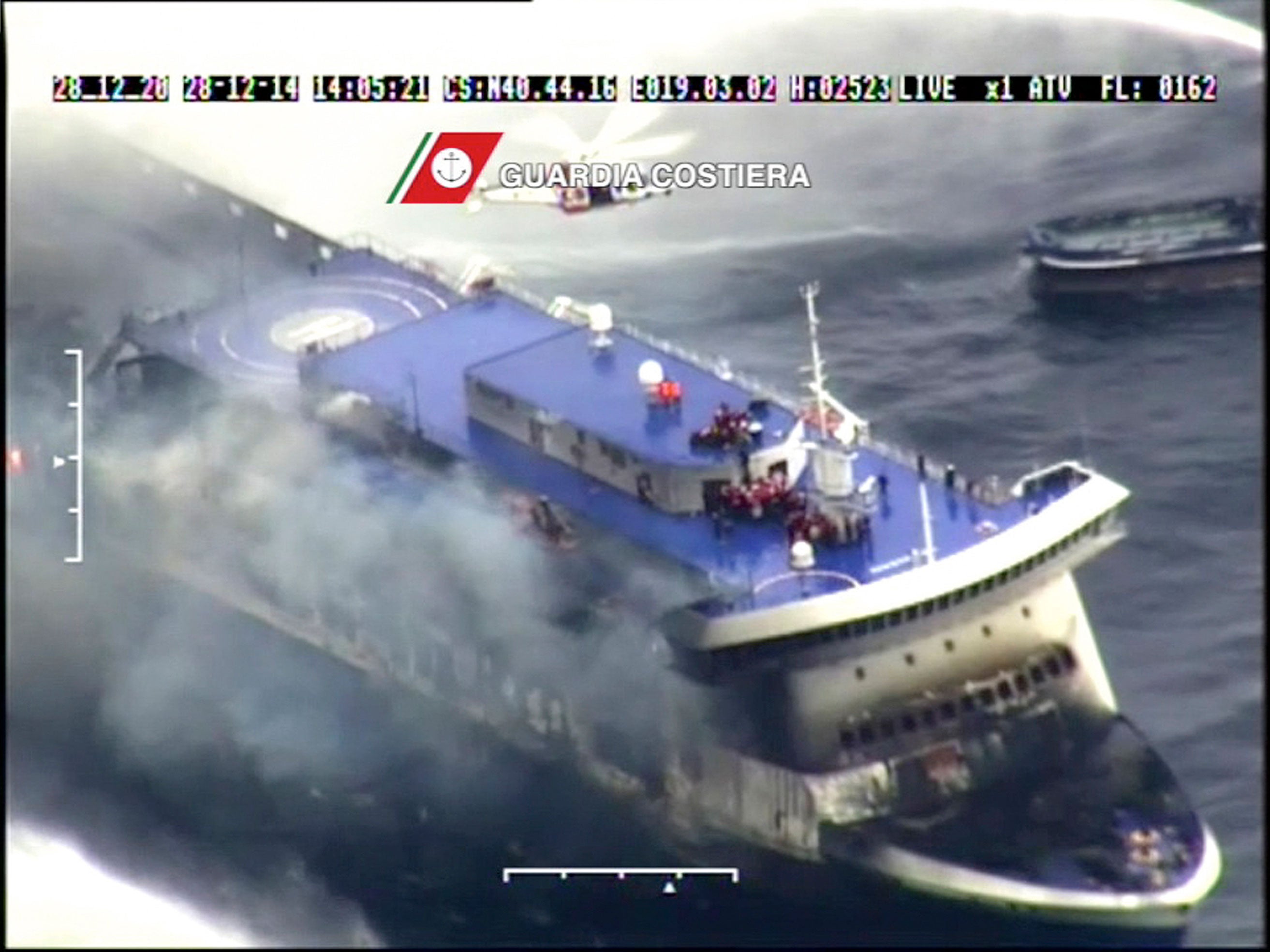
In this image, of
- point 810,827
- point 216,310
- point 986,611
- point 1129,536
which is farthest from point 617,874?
point 216,310

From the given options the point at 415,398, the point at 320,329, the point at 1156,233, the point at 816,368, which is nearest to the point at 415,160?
the point at 415,398

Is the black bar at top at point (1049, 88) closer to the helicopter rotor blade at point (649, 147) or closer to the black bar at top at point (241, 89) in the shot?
the helicopter rotor blade at point (649, 147)

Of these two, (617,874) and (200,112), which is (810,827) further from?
(200,112)

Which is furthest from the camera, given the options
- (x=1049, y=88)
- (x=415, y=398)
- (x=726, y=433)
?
(x=415, y=398)

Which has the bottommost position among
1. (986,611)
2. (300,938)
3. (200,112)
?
(300,938)

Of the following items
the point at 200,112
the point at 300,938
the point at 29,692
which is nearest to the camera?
the point at 300,938

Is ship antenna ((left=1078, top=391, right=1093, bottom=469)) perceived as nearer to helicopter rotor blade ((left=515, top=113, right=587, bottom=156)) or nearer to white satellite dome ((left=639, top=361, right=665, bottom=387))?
white satellite dome ((left=639, top=361, right=665, bottom=387))

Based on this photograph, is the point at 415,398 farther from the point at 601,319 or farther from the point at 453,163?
the point at 453,163
